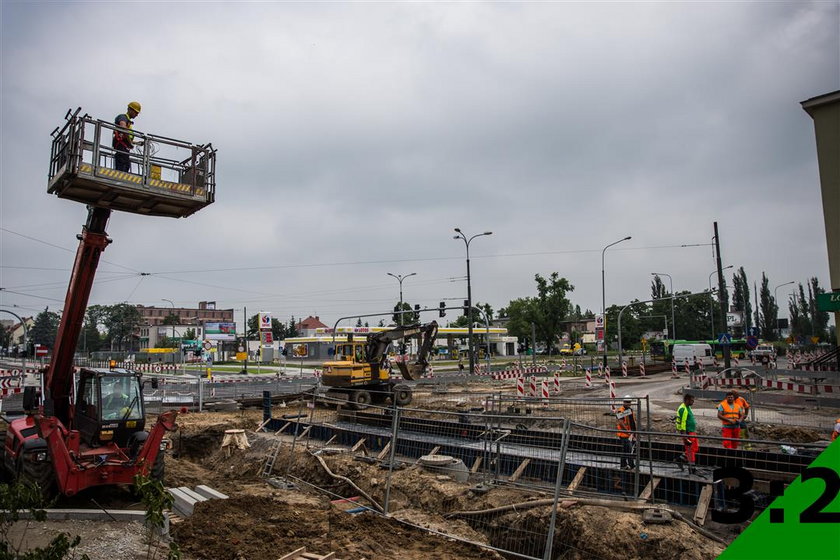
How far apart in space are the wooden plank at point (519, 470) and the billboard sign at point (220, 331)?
71.2 meters

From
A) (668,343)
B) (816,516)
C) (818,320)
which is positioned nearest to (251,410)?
(816,516)

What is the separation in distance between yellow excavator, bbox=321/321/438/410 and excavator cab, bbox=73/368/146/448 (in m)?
11.3

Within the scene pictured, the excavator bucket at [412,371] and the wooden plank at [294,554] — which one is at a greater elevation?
the excavator bucket at [412,371]

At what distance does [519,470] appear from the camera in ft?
32.8

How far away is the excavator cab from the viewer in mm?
10477

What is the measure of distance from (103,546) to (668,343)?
61269mm

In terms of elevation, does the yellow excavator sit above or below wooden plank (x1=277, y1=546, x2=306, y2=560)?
above

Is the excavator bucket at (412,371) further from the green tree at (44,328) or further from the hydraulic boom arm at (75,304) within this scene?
the green tree at (44,328)

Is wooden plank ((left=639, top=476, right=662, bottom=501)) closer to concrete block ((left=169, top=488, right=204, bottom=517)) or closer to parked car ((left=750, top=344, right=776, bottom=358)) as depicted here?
concrete block ((left=169, top=488, right=204, bottom=517))

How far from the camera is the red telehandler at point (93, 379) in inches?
352

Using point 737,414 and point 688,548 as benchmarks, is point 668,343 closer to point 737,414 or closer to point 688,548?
point 737,414

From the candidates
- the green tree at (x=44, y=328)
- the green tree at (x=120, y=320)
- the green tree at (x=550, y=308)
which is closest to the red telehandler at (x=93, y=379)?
the green tree at (x=550, y=308)

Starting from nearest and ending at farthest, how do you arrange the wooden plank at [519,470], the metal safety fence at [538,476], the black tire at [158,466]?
1. the metal safety fence at [538,476]
2. the wooden plank at [519,470]
3. the black tire at [158,466]

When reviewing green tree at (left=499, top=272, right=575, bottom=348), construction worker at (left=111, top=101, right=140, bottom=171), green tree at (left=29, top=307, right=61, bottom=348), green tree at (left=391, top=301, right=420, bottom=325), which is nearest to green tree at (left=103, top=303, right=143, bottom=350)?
green tree at (left=29, top=307, right=61, bottom=348)
